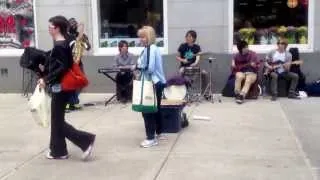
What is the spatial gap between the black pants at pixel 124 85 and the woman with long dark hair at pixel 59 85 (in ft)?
14.3

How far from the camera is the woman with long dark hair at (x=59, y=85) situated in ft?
23.3

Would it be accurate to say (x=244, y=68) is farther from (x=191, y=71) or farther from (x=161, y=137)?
(x=161, y=137)

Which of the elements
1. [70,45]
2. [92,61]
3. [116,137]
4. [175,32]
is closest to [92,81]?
[92,61]

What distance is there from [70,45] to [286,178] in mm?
2869

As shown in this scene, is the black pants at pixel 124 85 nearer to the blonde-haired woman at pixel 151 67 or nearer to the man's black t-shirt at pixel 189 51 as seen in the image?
the man's black t-shirt at pixel 189 51

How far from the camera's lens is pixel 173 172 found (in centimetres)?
672

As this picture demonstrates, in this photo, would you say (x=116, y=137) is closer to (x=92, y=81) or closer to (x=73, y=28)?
(x=73, y=28)

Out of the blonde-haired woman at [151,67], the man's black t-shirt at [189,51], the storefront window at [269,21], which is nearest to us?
the blonde-haired woman at [151,67]

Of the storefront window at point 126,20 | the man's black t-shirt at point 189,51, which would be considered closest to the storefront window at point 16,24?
the storefront window at point 126,20

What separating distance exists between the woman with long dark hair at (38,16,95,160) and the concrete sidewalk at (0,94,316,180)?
0.21 metres

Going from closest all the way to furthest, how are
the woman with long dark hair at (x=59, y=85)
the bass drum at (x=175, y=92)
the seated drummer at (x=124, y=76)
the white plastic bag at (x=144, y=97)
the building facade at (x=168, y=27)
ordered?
1. the woman with long dark hair at (x=59, y=85)
2. the white plastic bag at (x=144, y=97)
3. the bass drum at (x=175, y=92)
4. the seated drummer at (x=124, y=76)
5. the building facade at (x=168, y=27)

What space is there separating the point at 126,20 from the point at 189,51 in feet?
6.27

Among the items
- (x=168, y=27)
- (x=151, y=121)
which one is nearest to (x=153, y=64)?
(x=151, y=121)

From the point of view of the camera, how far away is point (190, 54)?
11.8 metres
